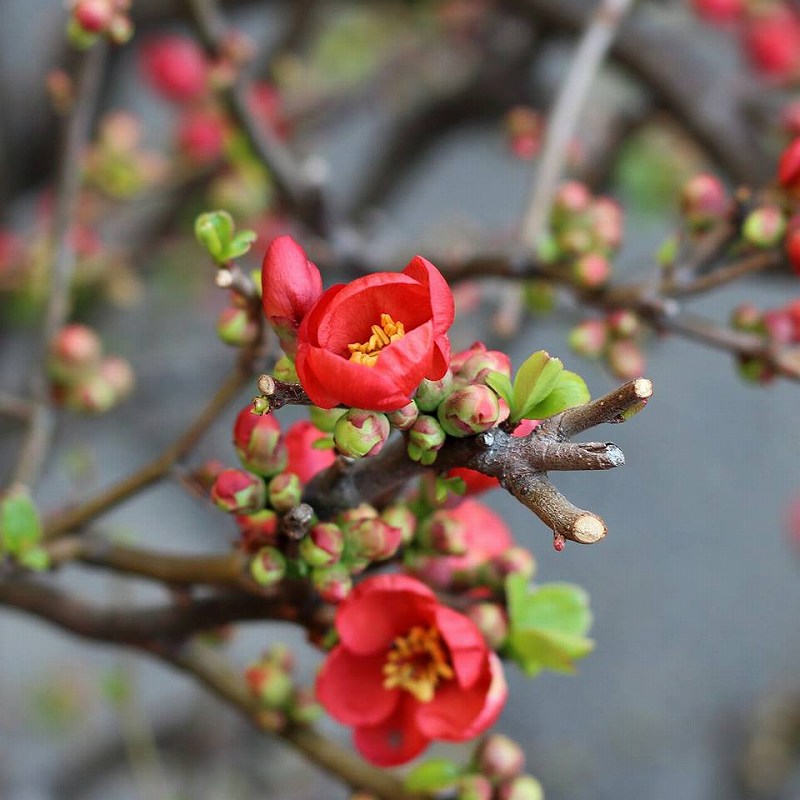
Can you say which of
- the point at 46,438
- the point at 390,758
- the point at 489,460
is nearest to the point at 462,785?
the point at 390,758

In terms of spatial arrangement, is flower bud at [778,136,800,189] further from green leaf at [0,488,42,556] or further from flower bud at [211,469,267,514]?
green leaf at [0,488,42,556]

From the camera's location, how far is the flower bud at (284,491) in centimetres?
37

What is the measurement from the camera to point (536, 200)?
2.51 ft

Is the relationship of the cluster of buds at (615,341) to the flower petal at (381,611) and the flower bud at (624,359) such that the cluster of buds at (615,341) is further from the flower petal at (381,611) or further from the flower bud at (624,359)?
the flower petal at (381,611)

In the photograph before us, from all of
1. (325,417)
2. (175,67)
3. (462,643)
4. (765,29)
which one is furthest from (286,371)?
(765,29)

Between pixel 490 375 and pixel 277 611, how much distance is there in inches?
6.6

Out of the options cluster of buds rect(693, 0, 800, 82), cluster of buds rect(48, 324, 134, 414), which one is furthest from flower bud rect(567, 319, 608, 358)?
cluster of buds rect(693, 0, 800, 82)

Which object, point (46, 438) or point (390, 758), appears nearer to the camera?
point (390, 758)

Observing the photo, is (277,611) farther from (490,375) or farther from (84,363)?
(84,363)

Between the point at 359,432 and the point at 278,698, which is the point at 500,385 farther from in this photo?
the point at 278,698

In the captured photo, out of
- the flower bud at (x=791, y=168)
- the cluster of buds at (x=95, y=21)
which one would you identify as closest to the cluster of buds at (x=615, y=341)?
the flower bud at (x=791, y=168)

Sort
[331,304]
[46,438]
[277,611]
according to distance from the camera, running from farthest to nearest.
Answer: [46,438] → [277,611] → [331,304]

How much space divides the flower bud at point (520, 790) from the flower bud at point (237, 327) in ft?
0.80

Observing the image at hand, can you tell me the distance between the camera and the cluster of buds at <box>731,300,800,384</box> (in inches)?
20.7
